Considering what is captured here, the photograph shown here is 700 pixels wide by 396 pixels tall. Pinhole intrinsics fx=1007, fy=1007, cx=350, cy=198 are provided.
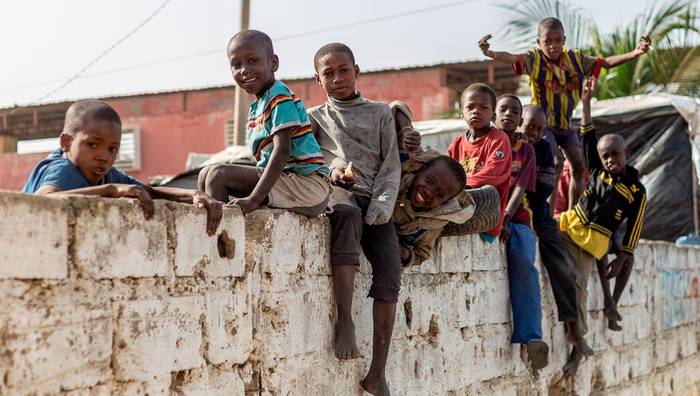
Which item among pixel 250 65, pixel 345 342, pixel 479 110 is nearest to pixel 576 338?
pixel 479 110

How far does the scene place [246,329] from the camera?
12.8ft

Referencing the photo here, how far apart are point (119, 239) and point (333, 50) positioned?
1795mm

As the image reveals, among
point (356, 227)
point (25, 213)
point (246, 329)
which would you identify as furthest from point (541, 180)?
point (25, 213)

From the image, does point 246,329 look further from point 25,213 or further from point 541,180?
point 541,180

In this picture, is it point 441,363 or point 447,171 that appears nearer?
point 447,171

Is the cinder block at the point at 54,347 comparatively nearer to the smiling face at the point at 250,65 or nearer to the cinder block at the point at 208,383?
the cinder block at the point at 208,383

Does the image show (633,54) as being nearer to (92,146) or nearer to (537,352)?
(537,352)

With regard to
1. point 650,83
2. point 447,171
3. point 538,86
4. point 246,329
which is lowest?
point 246,329

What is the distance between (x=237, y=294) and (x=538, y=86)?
4.08 m

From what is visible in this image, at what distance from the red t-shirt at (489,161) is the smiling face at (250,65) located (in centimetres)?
190

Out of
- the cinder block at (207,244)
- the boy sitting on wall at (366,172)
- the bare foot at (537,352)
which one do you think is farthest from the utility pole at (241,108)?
the cinder block at (207,244)

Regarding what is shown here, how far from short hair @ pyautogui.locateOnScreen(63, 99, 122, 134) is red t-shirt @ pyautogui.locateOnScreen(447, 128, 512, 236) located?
2778mm

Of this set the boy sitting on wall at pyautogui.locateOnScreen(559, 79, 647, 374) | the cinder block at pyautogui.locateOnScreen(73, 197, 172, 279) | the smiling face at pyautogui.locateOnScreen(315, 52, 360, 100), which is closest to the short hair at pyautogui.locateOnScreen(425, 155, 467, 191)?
the smiling face at pyautogui.locateOnScreen(315, 52, 360, 100)

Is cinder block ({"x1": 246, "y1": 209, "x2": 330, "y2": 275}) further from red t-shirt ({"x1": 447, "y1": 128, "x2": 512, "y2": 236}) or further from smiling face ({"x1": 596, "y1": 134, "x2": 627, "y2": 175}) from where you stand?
smiling face ({"x1": 596, "y1": 134, "x2": 627, "y2": 175})
